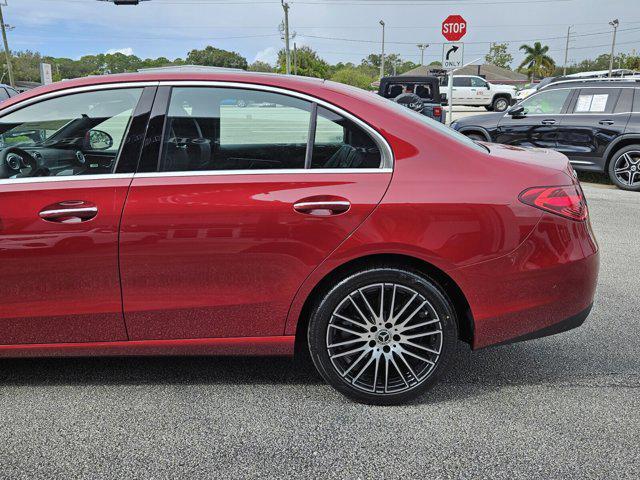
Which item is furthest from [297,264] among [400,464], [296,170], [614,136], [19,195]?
[614,136]

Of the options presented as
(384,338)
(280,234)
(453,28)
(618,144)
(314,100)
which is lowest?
(384,338)

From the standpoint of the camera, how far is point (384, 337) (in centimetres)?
296

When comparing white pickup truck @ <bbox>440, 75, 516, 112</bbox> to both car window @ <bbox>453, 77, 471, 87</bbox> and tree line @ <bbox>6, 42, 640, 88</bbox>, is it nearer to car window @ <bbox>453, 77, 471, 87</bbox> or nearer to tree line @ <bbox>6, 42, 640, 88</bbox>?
car window @ <bbox>453, 77, 471, 87</bbox>

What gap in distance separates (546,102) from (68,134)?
938cm

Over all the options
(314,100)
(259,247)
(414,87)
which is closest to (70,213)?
(259,247)

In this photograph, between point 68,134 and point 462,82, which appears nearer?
point 68,134

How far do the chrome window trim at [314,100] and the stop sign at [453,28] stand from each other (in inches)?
482

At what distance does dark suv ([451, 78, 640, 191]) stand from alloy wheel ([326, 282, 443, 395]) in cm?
827

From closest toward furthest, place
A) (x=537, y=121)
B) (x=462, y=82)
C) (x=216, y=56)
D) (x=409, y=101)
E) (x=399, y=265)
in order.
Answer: (x=399, y=265)
(x=537, y=121)
(x=409, y=101)
(x=462, y=82)
(x=216, y=56)

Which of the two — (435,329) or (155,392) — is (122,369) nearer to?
(155,392)

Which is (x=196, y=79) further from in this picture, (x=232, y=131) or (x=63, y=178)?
(x=63, y=178)

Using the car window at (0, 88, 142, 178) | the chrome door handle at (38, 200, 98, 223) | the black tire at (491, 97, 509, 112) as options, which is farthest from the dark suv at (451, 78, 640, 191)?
the black tire at (491, 97, 509, 112)

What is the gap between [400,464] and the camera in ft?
8.32

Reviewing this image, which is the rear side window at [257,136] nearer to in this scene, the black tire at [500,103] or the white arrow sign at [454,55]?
the white arrow sign at [454,55]
